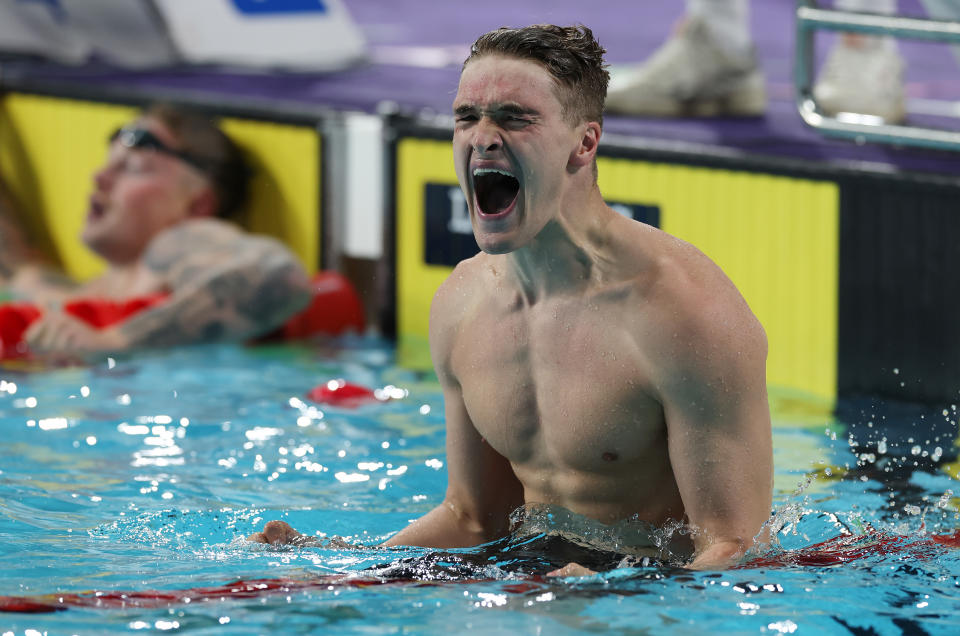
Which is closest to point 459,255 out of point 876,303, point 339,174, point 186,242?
point 339,174

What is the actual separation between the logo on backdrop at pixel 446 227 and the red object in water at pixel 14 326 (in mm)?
1458

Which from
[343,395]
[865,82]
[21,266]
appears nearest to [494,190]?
[343,395]

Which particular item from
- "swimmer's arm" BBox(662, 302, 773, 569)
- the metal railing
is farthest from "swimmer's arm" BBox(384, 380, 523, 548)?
the metal railing

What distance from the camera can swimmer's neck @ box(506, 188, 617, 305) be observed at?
2682 mm

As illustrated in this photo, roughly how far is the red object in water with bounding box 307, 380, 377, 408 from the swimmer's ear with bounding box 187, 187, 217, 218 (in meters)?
1.49

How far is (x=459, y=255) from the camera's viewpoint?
19.1ft

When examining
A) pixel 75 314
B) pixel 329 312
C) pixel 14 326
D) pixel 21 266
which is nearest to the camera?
pixel 14 326

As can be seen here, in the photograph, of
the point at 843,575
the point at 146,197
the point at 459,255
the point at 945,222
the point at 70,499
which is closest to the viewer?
the point at 843,575

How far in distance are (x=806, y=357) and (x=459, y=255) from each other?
1450mm

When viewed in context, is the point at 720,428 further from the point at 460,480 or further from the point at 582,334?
the point at 460,480

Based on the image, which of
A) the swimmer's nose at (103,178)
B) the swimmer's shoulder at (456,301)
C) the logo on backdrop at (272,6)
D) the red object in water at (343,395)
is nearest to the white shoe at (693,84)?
the red object in water at (343,395)

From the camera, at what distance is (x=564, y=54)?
2.59m

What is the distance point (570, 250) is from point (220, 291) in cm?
327

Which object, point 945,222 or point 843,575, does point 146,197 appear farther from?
point 843,575
